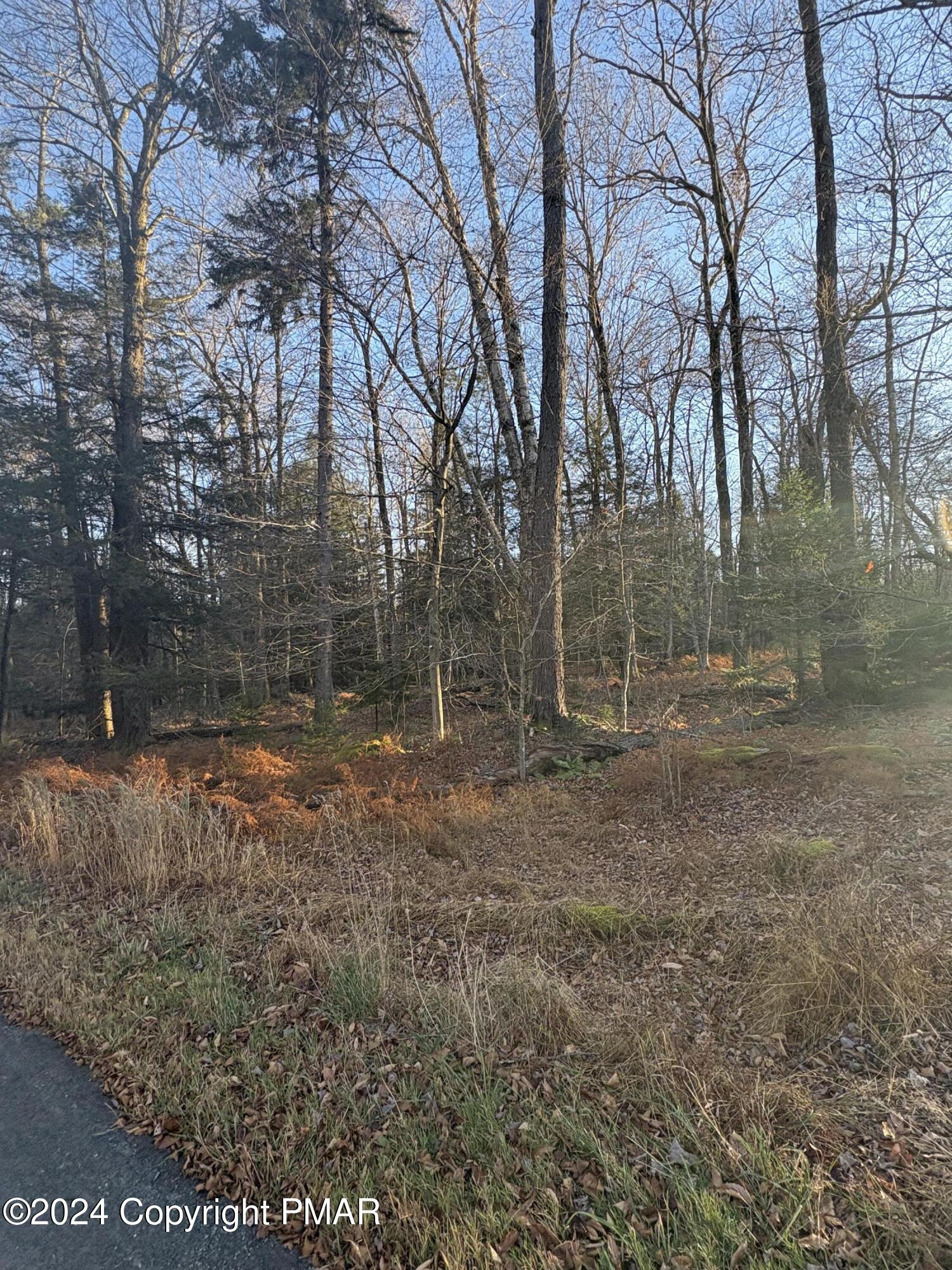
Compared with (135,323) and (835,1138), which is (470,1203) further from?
(135,323)

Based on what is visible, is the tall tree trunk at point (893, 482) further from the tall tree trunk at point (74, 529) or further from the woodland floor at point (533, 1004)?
the tall tree trunk at point (74, 529)

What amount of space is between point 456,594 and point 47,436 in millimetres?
10977

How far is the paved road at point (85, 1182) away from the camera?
2160 mm

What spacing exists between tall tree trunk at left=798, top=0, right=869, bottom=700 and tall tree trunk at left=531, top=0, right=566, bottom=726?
363 centimetres

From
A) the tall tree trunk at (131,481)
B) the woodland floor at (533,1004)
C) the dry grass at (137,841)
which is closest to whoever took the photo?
the woodland floor at (533,1004)

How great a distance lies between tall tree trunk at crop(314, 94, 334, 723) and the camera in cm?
929

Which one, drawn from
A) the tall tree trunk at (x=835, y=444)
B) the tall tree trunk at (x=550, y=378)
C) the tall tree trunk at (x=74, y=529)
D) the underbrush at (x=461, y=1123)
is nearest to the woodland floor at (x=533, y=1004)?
the underbrush at (x=461, y=1123)

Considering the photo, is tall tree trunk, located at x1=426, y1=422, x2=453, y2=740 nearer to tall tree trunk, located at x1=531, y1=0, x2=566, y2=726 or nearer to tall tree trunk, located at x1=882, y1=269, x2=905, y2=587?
tall tree trunk, located at x1=531, y1=0, x2=566, y2=726

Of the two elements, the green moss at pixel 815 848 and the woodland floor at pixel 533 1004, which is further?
the green moss at pixel 815 848

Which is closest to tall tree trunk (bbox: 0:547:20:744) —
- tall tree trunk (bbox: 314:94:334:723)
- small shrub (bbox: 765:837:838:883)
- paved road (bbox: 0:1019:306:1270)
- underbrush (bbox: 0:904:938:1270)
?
tall tree trunk (bbox: 314:94:334:723)

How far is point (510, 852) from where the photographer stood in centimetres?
597

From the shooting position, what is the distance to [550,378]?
10.0 metres

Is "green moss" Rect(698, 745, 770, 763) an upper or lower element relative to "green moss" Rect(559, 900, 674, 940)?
upper

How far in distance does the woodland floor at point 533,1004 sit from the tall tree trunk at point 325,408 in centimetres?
445
